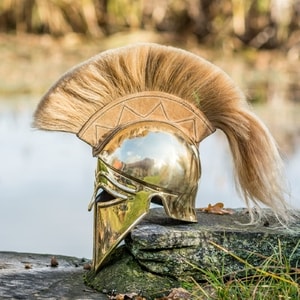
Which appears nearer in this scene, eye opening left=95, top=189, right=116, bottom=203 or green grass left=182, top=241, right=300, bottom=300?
green grass left=182, top=241, right=300, bottom=300

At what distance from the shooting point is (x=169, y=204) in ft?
8.21

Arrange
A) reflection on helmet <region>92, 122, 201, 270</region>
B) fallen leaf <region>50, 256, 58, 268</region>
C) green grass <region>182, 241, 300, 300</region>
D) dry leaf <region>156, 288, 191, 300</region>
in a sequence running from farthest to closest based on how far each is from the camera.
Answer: fallen leaf <region>50, 256, 58, 268</region> < reflection on helmet <region>92, 122, 201, 270</region> < dry leaf <region>156, 288, 191, 300</region> < green grass <region>182, 241, 300, 300</region>

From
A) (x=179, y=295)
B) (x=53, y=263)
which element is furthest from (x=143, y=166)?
(x=53, y=263)

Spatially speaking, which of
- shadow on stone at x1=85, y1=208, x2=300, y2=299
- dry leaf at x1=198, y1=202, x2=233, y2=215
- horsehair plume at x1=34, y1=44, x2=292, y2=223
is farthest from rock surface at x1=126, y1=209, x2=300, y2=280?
dry leaf at x1=198, y1=202, x2=233, y2=215

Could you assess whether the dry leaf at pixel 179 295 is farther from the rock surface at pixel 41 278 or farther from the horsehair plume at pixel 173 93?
the horsehair plume at pixel 173 93

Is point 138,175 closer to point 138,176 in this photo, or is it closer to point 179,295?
point 138,176

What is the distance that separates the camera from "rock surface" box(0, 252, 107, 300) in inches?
95.4

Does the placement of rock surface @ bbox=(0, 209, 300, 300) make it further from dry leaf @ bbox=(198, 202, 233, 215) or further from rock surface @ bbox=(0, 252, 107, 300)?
dry leaf @ bbox=(198, 202, 233, 215)

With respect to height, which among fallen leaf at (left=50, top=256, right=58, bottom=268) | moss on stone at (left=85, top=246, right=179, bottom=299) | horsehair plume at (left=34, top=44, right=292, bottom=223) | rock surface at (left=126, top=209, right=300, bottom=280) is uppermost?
horsehair plume at (left=34, top=44, right=292, bottom=223)

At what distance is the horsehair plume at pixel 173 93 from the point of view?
98.7 inches

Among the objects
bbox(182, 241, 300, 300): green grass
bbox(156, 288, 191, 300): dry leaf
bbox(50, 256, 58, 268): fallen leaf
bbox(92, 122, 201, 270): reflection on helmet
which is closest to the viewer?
bbox(182, 241, 300, 300): green grass

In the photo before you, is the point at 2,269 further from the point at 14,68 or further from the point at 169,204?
the point at 14,68

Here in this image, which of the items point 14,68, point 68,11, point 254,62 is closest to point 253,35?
point 254,62

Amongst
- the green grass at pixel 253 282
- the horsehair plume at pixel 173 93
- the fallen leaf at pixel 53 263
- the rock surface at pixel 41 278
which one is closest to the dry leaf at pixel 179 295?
the green grass at pixel 253 282
